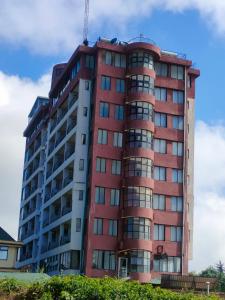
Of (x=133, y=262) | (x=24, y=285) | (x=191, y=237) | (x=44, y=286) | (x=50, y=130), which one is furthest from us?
(x=50, y=130)

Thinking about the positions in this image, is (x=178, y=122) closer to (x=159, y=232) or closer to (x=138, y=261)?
(x=159, y=232)

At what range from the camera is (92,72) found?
72938mm

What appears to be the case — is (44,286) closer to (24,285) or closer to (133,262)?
(24,285)

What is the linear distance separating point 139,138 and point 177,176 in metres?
7.14

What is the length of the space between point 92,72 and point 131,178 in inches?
588

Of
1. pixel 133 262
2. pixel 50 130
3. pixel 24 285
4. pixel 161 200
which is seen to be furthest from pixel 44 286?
pixel 50 130

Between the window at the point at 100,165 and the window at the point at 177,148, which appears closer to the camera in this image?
the window at the point at 100,165

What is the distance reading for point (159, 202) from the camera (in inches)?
2751

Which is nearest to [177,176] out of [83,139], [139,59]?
[83,139]

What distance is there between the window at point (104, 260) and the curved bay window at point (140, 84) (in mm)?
20185

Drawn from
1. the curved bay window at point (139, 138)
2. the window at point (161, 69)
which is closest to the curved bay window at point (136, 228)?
the curved bay window at point (139, 138)

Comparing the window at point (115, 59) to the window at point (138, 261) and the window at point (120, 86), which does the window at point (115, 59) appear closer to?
the window at point (120, 86)

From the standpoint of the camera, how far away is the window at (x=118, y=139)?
2757 inches

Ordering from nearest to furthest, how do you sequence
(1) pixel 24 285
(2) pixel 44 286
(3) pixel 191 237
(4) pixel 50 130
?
(2) pixel 44 286 < (1) pixel 24 285 < (3) pixel 191 237 < (4) pixel 50 130
